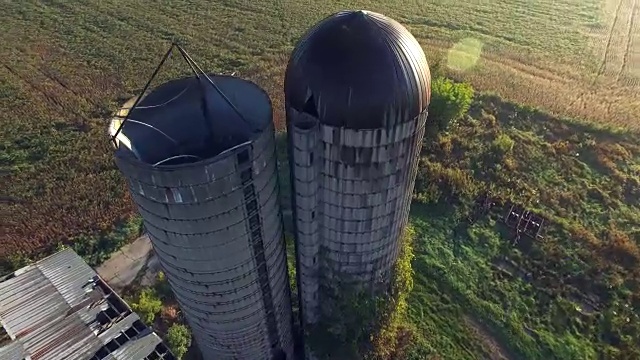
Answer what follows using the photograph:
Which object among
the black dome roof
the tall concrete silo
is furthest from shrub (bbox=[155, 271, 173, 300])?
the black dome roof

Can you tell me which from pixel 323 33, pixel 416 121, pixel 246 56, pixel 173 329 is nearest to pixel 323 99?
pixel 323 33

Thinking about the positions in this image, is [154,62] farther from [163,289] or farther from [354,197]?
[354,197]

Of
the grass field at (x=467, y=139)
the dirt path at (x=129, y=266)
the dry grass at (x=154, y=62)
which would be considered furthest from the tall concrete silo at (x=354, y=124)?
the dry grass at (x=154, y=62)

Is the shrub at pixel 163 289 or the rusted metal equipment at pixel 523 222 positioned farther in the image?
the rusted metal equipment at pixel 523 222

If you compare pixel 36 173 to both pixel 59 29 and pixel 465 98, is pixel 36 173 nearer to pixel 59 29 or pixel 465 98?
pixel 59 29

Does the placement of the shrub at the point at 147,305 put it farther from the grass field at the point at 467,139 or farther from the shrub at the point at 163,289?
the grass field at the point at 467,139

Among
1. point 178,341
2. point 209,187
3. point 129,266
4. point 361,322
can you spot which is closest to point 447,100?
point 361,322
